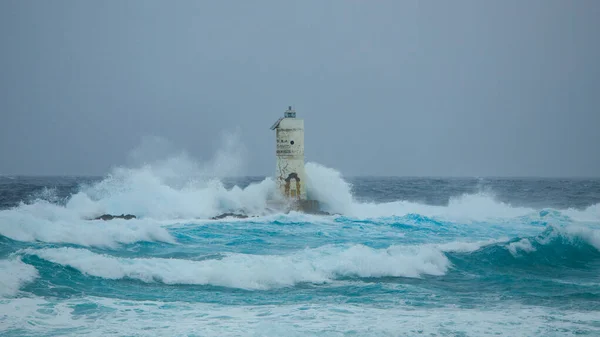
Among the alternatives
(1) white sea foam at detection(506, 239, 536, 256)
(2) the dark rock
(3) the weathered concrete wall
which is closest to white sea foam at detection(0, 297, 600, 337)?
(1) white sea foam at detection(506, 239, 536, 256)

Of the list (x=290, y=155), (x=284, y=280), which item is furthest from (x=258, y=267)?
(x=290, y=155)

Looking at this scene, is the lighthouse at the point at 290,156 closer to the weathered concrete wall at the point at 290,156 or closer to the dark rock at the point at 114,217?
the weathered concrete wall at the point at 290,156

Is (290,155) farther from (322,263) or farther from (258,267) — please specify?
(258,267)

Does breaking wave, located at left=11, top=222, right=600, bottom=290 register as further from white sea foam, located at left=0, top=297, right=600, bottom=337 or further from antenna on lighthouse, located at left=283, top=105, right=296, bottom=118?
antenna on lighthouse, located at left=283, top=105, right=296, bottom=118

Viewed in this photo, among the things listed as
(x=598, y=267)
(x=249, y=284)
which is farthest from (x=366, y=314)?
(x=598, y=267)

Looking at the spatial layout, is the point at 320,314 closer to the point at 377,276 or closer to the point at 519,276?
the point at 377,276

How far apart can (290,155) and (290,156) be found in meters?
0.04

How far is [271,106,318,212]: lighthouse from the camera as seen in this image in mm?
24016

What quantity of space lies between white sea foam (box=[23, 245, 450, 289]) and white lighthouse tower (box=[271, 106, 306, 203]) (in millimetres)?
9632

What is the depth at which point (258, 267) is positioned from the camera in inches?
501

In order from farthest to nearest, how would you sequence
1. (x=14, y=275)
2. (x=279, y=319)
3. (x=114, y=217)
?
(x=114, y=217), (x=14, y=275), (x=279, y=319)

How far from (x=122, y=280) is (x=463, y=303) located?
631 centimetres

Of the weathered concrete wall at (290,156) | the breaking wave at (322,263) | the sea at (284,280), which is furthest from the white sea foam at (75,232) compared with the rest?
the weathered concrete wall at (290,156)

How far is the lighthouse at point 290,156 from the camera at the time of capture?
78.8 feet
